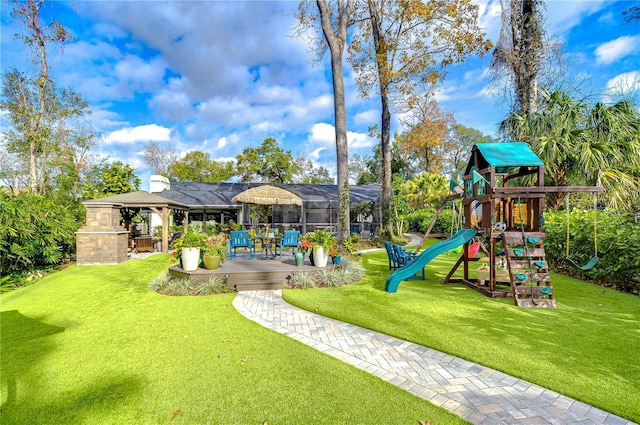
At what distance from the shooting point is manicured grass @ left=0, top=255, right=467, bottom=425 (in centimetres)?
256

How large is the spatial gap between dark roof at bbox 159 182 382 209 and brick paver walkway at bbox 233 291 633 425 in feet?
51.5

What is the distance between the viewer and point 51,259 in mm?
9680

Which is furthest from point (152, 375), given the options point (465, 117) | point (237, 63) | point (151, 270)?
point (465, 117)

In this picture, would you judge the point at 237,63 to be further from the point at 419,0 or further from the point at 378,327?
the point at 378,327

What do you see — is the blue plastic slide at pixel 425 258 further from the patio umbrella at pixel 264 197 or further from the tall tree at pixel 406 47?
the tall tree at pixel 406 47

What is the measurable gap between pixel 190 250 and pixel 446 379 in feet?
21.1

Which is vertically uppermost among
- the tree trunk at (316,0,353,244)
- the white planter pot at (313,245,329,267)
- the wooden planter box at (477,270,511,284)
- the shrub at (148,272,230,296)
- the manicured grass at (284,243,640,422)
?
the tree trunk at (316,0,353,244)

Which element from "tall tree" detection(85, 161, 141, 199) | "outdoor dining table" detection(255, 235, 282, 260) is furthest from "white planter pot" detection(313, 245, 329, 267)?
"tall tree" detection(85, 161, 141, 199)

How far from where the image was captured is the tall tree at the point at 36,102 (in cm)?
1502

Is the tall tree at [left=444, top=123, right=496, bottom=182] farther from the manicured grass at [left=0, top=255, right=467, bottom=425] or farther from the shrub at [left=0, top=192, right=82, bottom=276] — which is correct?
the manicured grass at [left=0, top=255, right=467, bottom=425]

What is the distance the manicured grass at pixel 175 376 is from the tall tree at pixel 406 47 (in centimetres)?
1348

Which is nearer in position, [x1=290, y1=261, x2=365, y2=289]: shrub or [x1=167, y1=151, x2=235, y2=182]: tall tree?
[x1=290, y1=261, x2=365, y2=289]: shrub

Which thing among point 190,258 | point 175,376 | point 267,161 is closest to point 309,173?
point 267,161

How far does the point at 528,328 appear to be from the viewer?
4.48m
